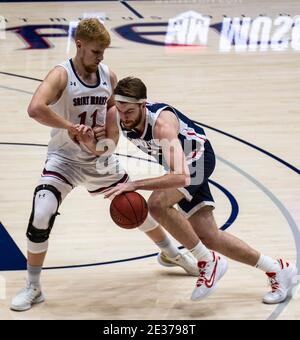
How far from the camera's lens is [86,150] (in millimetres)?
7059

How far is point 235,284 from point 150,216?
2.89 feet

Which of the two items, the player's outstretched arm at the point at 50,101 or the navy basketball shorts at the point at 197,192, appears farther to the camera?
the navy basketball shorts at the point at 197,192

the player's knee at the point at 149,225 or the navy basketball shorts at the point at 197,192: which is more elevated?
the navy basketball shorts at the point at 197,192

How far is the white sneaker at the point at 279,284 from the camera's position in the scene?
6.95 m

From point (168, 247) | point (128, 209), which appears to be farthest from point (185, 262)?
point (128, 209)

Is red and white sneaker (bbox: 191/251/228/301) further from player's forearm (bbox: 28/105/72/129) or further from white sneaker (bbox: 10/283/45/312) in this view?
player's forearm (bbox: 28/105/72/129)

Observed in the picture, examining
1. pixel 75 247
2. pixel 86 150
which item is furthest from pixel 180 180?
pixel 75 247

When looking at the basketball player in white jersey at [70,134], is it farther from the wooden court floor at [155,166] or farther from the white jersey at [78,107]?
the wooden court floor at [155,166]

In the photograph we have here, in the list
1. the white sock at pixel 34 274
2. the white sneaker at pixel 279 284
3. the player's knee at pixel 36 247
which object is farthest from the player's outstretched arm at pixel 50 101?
the white sneaker at pixel 279 284

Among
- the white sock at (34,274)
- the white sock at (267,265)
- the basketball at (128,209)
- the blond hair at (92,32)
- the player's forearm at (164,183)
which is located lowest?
the white sock at (34,274)

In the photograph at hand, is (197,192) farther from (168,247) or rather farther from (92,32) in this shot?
(92,32)

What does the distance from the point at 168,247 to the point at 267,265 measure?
93 cm

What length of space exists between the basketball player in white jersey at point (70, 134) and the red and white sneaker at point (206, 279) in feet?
2.22


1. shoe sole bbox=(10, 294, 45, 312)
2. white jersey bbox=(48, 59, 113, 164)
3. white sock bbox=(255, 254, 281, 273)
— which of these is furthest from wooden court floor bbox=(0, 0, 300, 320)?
white jersey bbox=(48, 59, 113, 164)
